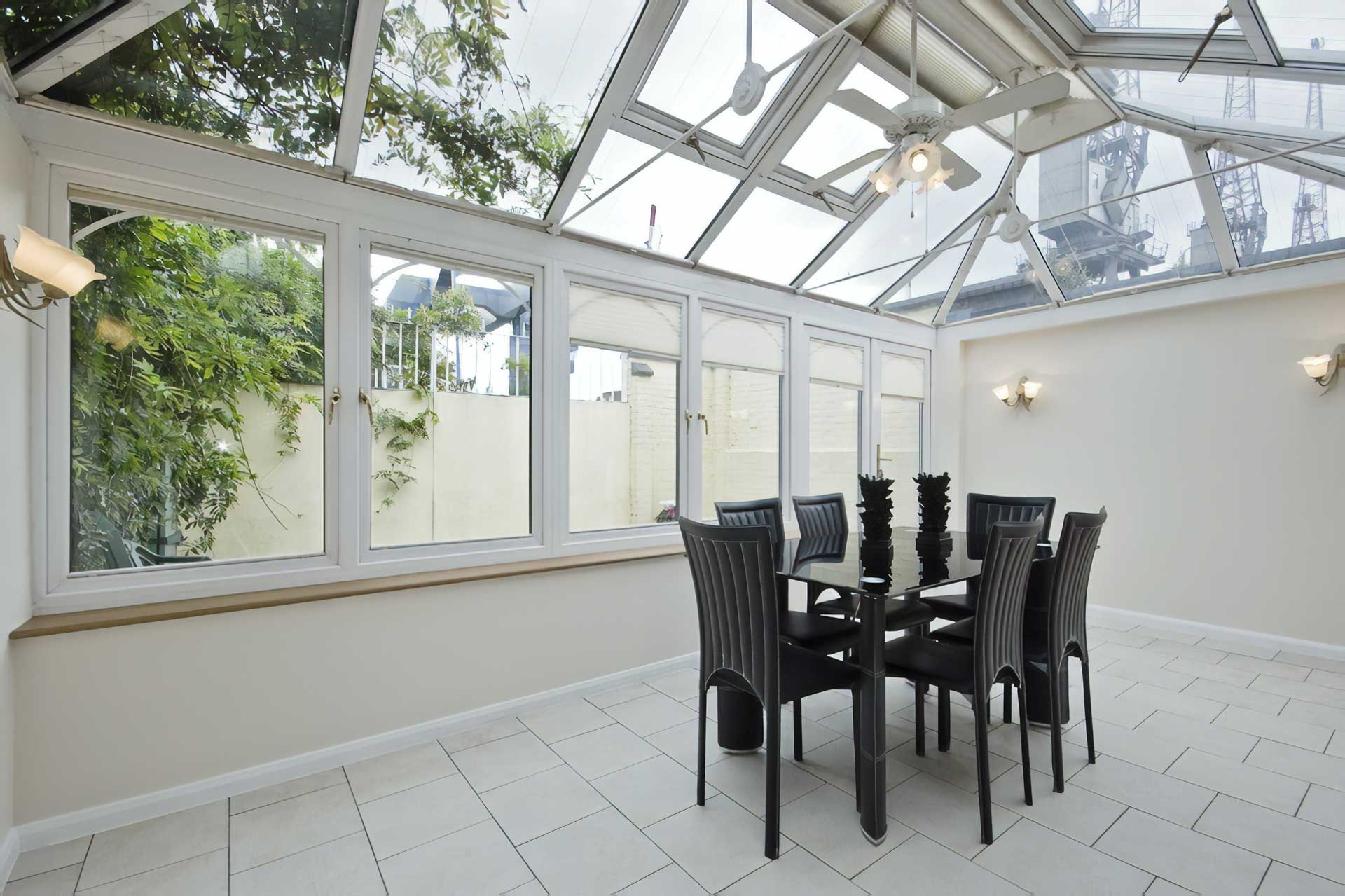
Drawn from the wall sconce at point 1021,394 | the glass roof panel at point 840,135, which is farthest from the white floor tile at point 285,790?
the wall sconce at point 1021,394

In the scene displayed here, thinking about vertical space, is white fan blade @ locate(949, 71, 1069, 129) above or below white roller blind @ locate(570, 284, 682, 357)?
above

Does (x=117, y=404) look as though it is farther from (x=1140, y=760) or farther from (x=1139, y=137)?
(x=1139, y=137)

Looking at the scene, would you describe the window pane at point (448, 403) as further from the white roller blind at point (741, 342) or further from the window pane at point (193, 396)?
the white roller blind at point (741, 342)

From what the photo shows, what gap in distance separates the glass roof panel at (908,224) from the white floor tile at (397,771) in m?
3.82

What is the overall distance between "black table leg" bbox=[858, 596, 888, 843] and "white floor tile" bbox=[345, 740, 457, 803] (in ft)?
5.34

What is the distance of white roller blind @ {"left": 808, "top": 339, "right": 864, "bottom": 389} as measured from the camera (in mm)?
4730

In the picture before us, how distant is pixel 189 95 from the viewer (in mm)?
2232

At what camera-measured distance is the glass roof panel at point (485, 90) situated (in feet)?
7.78

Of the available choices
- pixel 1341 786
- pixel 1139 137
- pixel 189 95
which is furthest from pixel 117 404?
pixel 1139 137

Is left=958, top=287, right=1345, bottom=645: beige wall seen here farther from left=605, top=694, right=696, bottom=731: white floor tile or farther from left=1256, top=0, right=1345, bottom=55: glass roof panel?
left=605, top=694, right=696, bottom=731: white floor tile

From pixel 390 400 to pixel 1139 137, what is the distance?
170 inches

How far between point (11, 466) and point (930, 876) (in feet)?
10.4

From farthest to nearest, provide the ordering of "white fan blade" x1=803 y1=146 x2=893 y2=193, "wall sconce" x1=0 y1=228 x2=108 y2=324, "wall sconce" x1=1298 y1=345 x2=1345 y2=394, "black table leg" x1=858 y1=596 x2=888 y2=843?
"wall sconce" x1=1298 y1=345 x2=1345 y2=394, "white fan blade" x1=803 y1=146 x2=893 y2=193, "black table leg" x1=858 y1=596 x2=888 y2=843, "wall sconce" x1=0 y1=228 x2=108 y2=324

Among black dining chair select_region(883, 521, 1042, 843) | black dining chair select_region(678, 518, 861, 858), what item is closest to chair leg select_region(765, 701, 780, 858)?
black dining chair select_region(678, 518, 861, 858)
